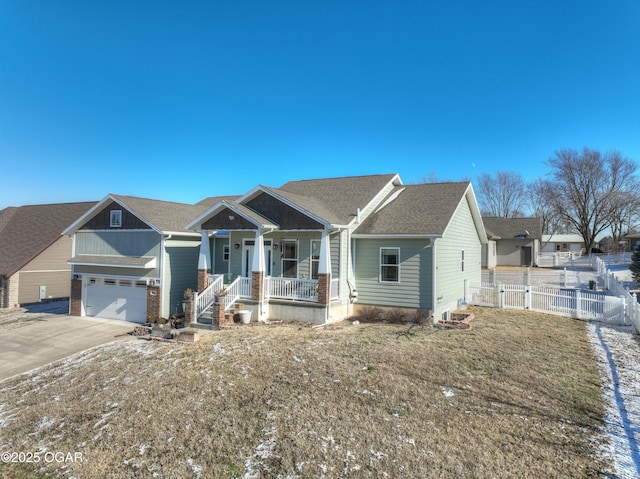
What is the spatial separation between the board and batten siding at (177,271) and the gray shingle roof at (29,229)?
35.5 feet

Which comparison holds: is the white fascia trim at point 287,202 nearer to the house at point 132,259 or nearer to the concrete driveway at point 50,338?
the house at point 132,259

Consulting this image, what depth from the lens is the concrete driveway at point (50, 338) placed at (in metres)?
12.1

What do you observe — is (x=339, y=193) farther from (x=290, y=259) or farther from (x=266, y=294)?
(x=266, y=294)

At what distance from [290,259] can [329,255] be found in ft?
7.17

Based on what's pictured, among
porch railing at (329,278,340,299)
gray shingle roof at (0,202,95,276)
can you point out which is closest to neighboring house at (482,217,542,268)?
porch railing at (329,278,340,299)

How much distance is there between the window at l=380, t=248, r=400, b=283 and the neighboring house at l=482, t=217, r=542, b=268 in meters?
26.2

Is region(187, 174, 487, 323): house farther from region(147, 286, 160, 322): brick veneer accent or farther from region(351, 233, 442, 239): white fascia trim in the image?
region(147, 286, 160, 322): brick veneer accent

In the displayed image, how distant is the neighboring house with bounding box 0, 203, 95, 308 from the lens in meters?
22.0

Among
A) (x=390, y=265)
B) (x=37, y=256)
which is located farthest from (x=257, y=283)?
(x=37, y=256)

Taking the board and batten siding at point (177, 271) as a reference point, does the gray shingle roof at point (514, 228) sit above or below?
above

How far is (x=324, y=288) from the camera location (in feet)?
45.8

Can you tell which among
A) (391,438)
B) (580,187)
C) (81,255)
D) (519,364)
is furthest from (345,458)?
(580,187)

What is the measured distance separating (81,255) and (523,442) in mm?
19391

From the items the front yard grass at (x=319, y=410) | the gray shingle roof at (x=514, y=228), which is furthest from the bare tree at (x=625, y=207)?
the front yard grass at (x=319, y=410)
